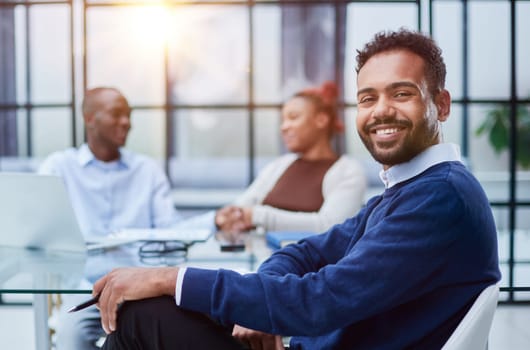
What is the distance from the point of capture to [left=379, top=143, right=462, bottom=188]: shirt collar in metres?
1.24

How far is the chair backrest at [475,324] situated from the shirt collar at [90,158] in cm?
195

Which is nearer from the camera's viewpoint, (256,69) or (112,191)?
(112,191)

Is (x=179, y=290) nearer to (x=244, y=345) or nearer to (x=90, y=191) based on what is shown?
(x=244, y=345)

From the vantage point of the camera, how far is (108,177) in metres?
2.73

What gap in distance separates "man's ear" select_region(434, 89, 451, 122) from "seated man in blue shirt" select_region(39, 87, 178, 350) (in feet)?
5.30

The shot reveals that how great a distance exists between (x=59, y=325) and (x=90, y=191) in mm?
711

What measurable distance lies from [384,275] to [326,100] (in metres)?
1.98

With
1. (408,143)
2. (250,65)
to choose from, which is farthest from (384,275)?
(250,65)

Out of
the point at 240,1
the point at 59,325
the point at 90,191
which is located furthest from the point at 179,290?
the point at 240,1

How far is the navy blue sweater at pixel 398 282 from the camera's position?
1.11 metres

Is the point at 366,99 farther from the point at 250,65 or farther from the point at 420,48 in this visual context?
the point at 250,65

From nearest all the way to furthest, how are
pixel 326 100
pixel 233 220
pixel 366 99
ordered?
pixel 366 99, pixel 233 220, pixel 326 100

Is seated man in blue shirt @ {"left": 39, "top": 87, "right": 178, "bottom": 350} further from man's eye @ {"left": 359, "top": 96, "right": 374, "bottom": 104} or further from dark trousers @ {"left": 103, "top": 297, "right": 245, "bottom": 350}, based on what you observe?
man's eye @ {"left": 359, "top": 96, "right": 374, "bottom": 104}

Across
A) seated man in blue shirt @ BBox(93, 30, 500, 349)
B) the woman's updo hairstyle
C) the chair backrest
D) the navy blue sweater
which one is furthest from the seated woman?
the chair backrest
